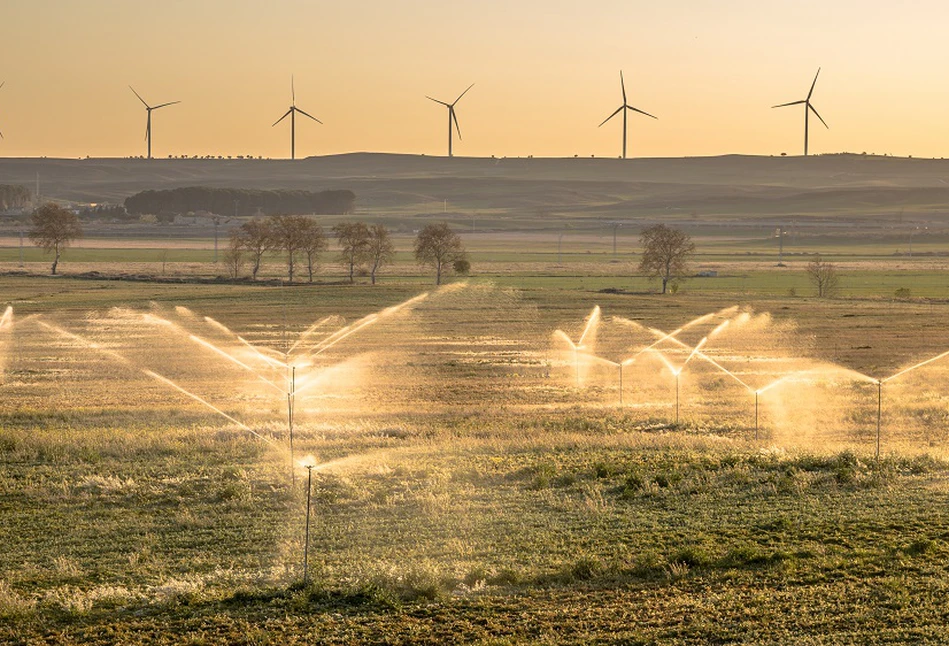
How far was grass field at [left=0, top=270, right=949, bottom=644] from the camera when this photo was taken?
2109 cm

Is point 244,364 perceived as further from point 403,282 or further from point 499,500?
point 403,282

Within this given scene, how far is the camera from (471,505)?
30.3 m

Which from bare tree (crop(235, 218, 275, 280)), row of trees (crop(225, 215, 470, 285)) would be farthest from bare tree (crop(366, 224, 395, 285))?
bare tree (crop(235, 218, 275, 280))

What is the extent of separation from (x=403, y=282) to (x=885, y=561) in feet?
374

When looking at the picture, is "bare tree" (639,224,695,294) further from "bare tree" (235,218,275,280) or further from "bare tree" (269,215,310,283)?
"bare tree" (235,218,275,280)

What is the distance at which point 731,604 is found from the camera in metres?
21.5

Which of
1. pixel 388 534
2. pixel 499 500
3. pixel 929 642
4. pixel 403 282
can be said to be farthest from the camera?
pixel 403 282

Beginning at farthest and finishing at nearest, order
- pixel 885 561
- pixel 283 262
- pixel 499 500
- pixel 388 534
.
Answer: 1. pixel 283 262
2. pixel 499 500
3. pixel 388 534
4. pixel 885 561

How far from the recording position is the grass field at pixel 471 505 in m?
21.1

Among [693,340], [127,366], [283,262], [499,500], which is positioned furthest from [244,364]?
[283,262]

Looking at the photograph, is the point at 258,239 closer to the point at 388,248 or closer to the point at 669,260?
the point at 388,248

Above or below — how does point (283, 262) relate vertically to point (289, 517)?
above

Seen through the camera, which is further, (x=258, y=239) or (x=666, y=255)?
(x=258, y=239)

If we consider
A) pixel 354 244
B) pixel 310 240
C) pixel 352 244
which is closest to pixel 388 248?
pixel 354 244
